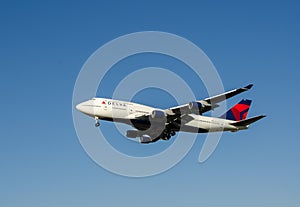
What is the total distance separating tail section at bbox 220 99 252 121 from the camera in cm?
9875

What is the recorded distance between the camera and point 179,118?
8512 cm

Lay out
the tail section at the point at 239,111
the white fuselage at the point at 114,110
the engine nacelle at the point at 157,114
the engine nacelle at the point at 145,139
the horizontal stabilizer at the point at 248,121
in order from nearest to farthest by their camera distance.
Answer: the engine nacelle at the point at 157,114, the white fuselage at the point at 114,110, the horizontal stabilizer at the point at 248,121, the engine nacelle at the point at 145,139, the tail section at the point at 239,111

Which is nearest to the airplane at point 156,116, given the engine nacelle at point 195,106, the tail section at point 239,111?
the engine nacelle at point 195,106

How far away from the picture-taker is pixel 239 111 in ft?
A: 331

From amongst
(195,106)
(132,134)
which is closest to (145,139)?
(132,134)

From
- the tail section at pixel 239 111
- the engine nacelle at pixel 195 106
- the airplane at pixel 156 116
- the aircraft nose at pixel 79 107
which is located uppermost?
the tail section at pixel 239 111

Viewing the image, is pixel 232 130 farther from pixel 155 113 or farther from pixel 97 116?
pixel 97 116

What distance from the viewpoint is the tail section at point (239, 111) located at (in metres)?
98.8

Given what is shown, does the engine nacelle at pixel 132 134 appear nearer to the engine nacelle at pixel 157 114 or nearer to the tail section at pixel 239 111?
the engine nacelle at pixel 157 114

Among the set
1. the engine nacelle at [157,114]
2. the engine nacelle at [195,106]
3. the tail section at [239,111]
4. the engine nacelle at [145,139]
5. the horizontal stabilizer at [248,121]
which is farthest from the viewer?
the tail section at [239,111]

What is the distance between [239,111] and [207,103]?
24.2 m

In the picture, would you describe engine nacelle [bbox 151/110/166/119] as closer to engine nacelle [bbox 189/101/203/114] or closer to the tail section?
engine nacelle [bbox 189/101/203/114]

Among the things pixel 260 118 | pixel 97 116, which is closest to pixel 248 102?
pixel 260 118

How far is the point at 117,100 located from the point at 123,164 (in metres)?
9.98
